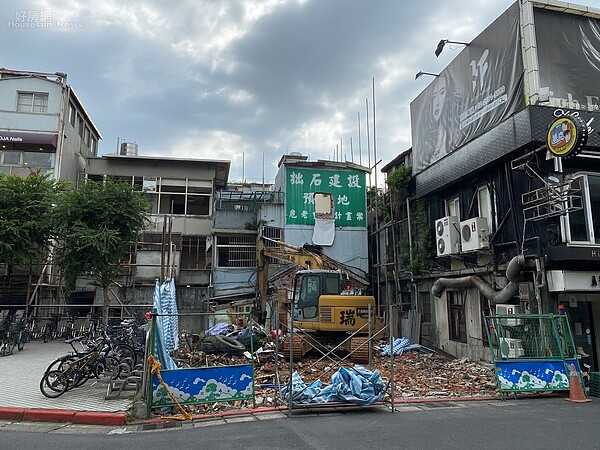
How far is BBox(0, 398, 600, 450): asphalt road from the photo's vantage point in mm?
6133

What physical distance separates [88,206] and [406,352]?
13.9 meters

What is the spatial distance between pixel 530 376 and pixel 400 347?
7.79 metres

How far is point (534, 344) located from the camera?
10.3m

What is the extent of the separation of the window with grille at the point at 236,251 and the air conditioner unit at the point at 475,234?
12.0m

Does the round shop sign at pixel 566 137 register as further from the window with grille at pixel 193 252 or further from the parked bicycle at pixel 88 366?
the window with grille at pixel 193 252

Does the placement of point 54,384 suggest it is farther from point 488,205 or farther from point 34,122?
point 34,122

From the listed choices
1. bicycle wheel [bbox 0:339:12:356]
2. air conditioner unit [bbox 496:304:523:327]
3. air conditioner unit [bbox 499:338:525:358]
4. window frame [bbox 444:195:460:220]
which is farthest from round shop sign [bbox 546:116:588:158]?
bicycle wheel [bbox 0:339:12:356]

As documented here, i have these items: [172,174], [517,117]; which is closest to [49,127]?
[172,174]

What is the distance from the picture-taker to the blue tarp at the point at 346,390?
8.13m

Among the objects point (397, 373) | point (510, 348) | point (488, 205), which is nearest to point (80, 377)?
point (397, 373)

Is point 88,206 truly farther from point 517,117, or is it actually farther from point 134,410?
point 517,117

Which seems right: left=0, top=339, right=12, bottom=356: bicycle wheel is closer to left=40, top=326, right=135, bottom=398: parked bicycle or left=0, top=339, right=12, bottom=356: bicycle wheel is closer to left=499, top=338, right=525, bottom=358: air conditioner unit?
left=40, top=326, right=135, bottom=398: parked bicycle

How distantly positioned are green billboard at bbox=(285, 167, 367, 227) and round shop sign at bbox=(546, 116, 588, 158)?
13.3 m

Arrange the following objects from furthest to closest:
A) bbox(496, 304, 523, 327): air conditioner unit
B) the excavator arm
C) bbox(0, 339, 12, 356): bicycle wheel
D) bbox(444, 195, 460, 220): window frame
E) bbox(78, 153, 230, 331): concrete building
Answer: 1. bbox(78, 153, 230, 331): concrete building
2. the excavator arm
3. bbox(444, 195, 460, 220): window frame
4. bbox(0, 339, 12, 356): bicycle wheel
5. bbox(496, 304, 523, 327): air conditioner unit
